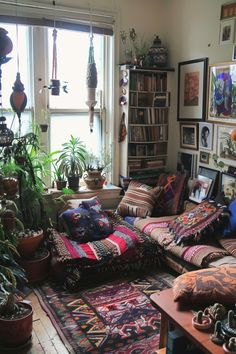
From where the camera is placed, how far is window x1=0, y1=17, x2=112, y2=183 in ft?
11.5

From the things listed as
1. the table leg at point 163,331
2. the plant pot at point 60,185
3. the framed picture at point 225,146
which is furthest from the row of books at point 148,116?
the table leg at point 163,331

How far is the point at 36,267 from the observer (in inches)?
118

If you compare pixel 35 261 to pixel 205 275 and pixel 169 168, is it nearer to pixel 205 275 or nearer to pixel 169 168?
pixel 205 275

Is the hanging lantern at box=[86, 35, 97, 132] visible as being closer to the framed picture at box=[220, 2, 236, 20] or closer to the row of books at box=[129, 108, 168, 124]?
the row of books at box=[129, 108, 168, 124]

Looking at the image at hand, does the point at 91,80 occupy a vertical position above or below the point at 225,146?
above

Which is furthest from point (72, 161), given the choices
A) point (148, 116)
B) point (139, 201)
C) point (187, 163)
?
point (187, 163)

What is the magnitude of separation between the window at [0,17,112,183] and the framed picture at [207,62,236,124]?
1145 mm

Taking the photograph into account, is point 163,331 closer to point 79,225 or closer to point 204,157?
point 79,225

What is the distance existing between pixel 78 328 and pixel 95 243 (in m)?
0.85

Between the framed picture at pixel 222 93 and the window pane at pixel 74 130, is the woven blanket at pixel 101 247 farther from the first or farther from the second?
the framed picture at pixel 222 93

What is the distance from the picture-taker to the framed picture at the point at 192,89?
364 centimetres

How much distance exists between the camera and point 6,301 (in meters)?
2.23

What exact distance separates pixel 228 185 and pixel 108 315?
1664 mm

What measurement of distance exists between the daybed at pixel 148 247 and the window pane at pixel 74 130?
2.48 ft
